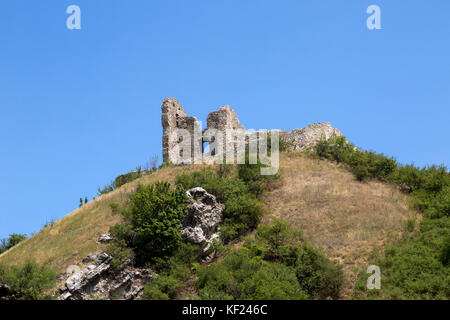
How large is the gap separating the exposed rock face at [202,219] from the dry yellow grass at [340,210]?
3.47 m

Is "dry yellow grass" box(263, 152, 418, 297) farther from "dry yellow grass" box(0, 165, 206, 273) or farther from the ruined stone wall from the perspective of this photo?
"dry yellow grass" box(0, 165, 206, 273)

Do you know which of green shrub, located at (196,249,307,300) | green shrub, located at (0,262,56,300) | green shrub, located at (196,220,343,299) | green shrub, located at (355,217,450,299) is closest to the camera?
green shrub, located at (196,249,307,300)

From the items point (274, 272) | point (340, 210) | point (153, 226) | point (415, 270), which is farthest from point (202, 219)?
point (415, 270)

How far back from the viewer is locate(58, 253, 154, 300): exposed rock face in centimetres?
2753

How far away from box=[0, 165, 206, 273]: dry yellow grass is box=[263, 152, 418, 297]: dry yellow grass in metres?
8.22

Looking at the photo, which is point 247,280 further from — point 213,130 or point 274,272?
point 213,130

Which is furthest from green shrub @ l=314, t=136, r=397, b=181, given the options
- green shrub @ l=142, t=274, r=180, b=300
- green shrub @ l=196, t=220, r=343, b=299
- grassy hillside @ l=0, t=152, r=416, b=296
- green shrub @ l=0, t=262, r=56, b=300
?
green shrub @ l=0, t=262, r=56, b=300

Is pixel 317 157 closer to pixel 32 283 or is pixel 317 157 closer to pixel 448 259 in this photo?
pixel 448 259

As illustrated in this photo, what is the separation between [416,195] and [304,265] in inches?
496

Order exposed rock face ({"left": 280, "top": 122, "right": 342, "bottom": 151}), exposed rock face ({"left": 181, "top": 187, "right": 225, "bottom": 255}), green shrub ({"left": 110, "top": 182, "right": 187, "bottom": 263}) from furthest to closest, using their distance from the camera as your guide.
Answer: exposed rock face ({"left": 280, "top": 122, "right": 342, "bottom": 151})
exposed rock face ({"left": 181, "top": 187, "right": 225, "bottom": 255})
green shrub ({"left": 110, "top": 182, "right": 187, "bottom": 263})

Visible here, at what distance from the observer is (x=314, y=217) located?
3444cm

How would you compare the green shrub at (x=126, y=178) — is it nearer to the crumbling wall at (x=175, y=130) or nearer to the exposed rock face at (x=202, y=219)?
the crumbling wall at (x=175, y=130)
